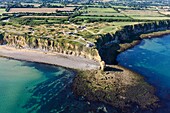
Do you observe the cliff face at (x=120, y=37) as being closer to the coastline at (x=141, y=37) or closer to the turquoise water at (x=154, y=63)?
the coastline at (x=141, y=37)

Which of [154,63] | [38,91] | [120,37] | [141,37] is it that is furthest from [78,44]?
[141,37]

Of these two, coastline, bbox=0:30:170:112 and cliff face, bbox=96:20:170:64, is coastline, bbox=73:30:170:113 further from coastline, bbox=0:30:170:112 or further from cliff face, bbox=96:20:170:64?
cliff face, bbox=96:20:170:64

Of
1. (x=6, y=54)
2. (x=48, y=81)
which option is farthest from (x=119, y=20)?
(x=48, y=81)

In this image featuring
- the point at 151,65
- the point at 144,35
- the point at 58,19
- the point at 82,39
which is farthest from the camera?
the point at 58,19

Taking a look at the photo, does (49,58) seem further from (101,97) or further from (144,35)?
(144,35)

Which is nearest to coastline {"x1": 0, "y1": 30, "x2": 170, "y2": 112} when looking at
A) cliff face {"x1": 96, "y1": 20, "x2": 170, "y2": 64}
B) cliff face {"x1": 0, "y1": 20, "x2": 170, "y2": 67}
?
cliff face {"x1": 0, "y1": 20, "x2": 170, "y2": 67}

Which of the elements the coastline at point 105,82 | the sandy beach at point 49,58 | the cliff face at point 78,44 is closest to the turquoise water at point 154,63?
the coastline at point 105,82
